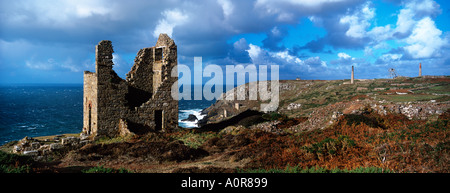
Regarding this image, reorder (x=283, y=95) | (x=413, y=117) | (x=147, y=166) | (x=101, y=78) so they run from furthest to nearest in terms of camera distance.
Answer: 1. (x=283, y=95)
2. (x=413, y=117)
3. (x=101, y=78)
4. (x=147, y=166)

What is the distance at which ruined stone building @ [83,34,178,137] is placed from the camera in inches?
751

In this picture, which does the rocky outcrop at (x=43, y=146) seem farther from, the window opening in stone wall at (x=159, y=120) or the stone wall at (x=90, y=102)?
the window opening in stone wall at (x=159, y=120)

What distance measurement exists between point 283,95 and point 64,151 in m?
58.2

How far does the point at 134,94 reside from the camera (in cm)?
2233

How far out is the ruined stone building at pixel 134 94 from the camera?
751 inches

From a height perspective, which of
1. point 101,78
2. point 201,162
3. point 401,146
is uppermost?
point 101,78

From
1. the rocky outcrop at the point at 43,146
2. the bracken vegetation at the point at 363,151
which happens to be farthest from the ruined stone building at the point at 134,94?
the bracken vegetation at the point at 363,151

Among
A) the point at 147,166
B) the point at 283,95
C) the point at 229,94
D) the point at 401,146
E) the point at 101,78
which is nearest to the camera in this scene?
the point at 401,146

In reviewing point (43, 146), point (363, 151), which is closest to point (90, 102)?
point (43, 146)

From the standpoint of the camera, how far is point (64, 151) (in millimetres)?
16719
